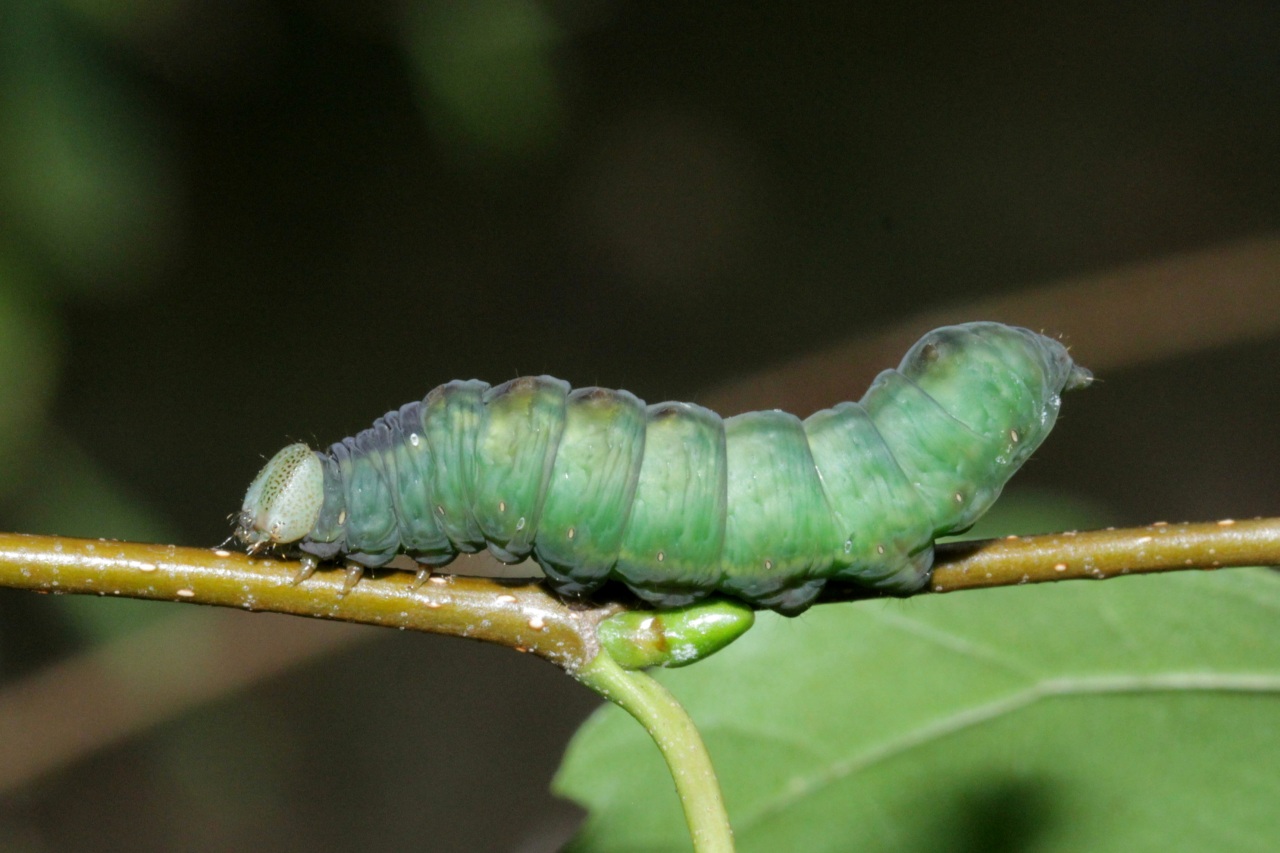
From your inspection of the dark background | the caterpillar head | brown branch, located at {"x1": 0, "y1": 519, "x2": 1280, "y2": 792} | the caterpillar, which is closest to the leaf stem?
brown branch, located at {"x1": 0, "y1": 519, "x2": 1280, "y2": 792}

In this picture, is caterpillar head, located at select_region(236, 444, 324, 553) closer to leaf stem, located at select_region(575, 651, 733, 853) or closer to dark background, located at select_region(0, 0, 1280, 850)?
leaf stem, located at select_region(575, 651, 733, 853)

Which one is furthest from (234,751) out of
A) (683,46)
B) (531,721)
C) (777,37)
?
(777,37)

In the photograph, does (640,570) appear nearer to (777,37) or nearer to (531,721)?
(531,721)

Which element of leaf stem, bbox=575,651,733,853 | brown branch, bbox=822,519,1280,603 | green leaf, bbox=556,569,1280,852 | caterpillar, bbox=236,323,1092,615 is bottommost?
green leaf, bbox=556,569,1280,852

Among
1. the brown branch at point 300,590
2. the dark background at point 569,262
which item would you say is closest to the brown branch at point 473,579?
the brown branch at point 300,590

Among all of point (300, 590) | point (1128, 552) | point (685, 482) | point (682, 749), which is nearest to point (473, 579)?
point (300, 590)

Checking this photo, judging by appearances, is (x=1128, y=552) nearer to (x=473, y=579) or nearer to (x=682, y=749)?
(x=682, y=749)
